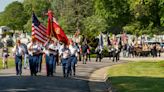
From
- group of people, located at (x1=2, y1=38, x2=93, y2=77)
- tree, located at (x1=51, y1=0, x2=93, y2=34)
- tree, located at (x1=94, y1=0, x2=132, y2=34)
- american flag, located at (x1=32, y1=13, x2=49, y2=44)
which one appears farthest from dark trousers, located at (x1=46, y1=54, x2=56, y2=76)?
tree, located at (x1=51, y1=0, x2=93, y2=34)

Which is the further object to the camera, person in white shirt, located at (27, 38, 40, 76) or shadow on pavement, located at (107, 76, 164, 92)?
person in white shirt, located at (27, 38, 40, 76)

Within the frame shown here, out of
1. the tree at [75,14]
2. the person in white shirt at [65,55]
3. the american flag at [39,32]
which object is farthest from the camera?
the tree at [75,14]

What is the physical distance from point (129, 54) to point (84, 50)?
17807mm

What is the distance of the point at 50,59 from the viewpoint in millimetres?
25812

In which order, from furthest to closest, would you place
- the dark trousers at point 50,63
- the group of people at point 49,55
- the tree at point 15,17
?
the tree at point 15,17 < the dark trousers at point 50,63 < the group of people at point 49,55

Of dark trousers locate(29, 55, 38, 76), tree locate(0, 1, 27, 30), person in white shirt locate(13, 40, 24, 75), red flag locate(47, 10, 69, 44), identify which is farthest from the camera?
tree locate(0, 1, 27, 30)

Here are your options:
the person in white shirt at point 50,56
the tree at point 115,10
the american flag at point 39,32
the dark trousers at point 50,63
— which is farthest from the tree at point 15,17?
the dark trousers at point 50,63

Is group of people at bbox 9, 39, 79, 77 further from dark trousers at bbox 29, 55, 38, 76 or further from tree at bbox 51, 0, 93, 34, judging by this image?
tree at bbox 51, 0, 93, 34

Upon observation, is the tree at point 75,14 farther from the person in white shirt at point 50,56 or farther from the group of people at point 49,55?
the person in white shirt at point 50,56

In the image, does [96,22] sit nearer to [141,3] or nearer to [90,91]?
[141,3]

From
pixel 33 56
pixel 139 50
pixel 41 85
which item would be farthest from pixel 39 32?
pixel 139 50

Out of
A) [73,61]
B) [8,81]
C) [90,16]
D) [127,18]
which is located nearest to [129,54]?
[127,18]

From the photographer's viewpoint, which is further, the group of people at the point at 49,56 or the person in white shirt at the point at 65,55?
the group of people at the point at 49,56

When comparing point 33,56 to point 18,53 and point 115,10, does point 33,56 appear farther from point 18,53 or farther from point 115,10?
point 115,10
